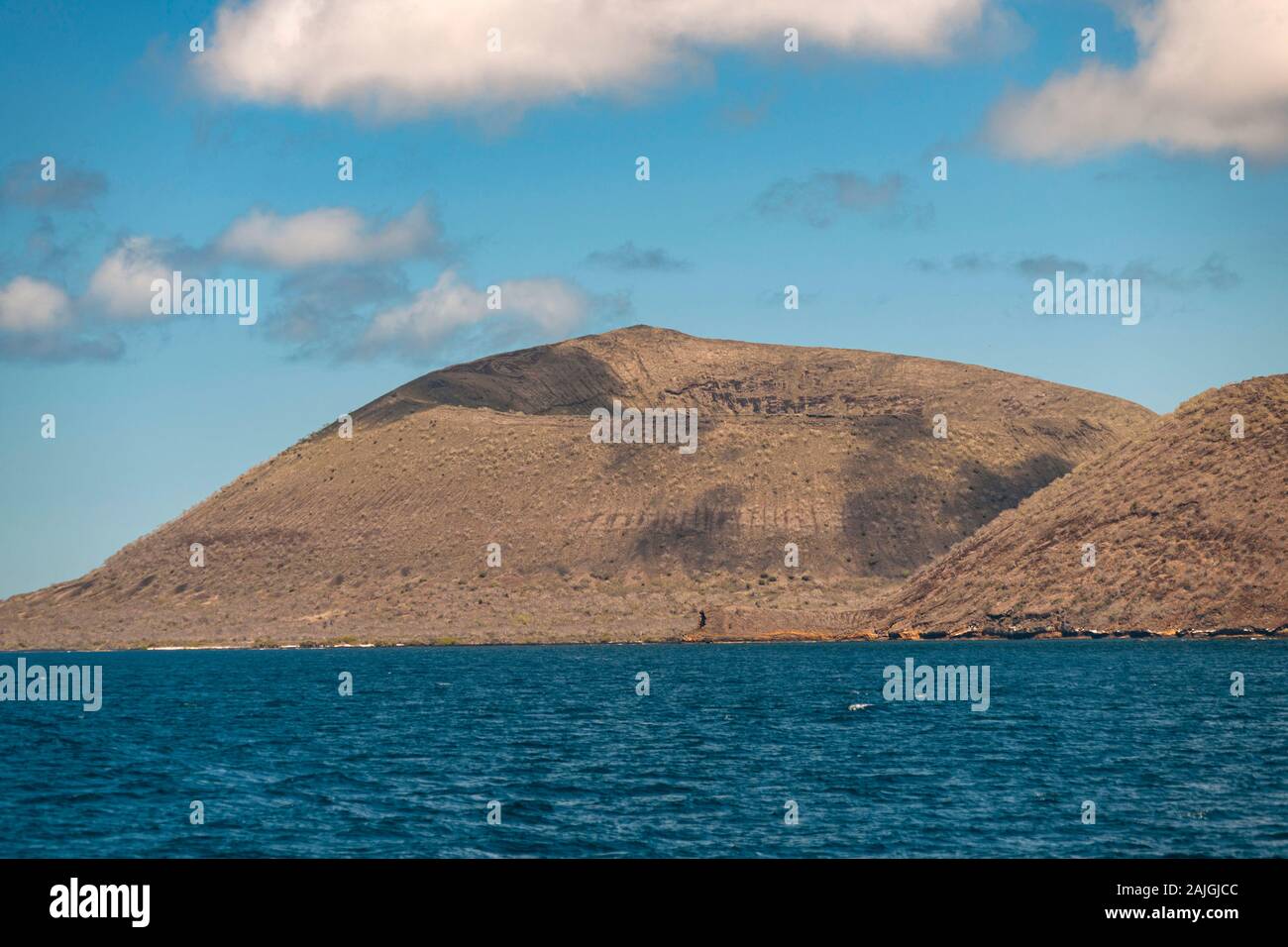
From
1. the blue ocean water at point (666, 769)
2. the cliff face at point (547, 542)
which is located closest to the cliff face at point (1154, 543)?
the cliff face at point (547, 542)

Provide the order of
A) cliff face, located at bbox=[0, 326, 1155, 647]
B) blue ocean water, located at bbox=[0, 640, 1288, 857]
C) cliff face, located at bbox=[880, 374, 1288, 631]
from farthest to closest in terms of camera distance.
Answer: cliff face, located at bbox=[0, 326, 1155, 647] < cliff face, located at bbox=[880, 374, 1288, 631] < blue ocean water, located at bbox=[0, 640, 1288, 857]

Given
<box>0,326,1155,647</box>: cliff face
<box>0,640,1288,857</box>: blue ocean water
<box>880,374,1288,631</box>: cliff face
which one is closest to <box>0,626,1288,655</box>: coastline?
<box>880,374,1288,631</box>: cliff face

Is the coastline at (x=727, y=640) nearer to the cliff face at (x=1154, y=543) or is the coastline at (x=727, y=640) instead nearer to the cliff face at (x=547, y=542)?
the cliff face at (x=1154, y=543)

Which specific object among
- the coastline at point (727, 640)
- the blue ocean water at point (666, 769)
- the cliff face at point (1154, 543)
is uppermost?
the cliff face at point (1154, 543)

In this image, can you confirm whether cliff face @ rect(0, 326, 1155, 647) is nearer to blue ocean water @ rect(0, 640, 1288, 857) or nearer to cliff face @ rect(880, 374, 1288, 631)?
cliff face @ rect(880, 374, 1288, 631)

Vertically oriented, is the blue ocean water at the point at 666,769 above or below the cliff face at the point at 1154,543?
below

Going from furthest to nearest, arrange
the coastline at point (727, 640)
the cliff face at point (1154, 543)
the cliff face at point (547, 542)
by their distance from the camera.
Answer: the cliff face at point (547, 542) < the cliff face at point (1154, 543) < the coastline at point (727, 640)

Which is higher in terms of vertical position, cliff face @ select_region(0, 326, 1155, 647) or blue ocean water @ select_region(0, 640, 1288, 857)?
cliff face @ select_region(0, 326, 1155, 647)

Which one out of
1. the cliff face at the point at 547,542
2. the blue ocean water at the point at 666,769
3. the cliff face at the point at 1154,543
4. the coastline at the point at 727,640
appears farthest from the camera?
the cliff face at the point at 547,542
